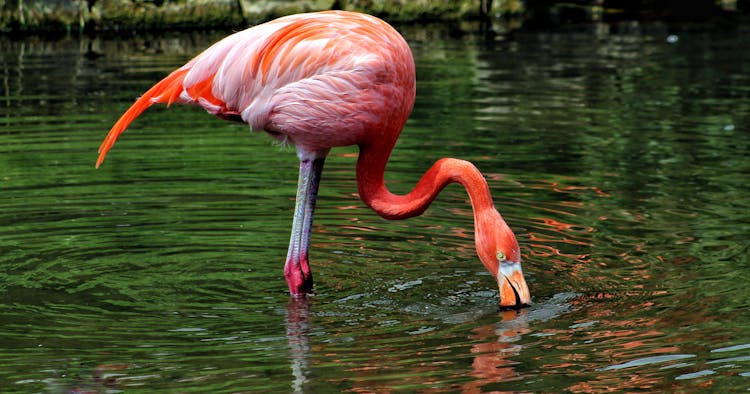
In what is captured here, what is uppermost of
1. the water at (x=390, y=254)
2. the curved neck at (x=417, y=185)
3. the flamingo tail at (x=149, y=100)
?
the flamingo tail at (x=149, y=100)

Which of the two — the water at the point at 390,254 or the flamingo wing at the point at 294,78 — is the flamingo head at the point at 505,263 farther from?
the flamingo wing at the point at 294,78

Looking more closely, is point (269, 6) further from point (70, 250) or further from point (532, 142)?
point (70, 250)

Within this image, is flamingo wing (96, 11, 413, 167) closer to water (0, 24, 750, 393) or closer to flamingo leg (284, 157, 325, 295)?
flamingo leg (284, 157, 325, 295)

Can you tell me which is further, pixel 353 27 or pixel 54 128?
pixel 54 128

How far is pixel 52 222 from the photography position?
6.88 m

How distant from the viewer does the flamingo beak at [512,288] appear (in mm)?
5180

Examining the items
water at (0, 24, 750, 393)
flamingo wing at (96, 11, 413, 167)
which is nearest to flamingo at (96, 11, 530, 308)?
flamingo wing at (96, 11, 413, 167)

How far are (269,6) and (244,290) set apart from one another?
12.3 meters

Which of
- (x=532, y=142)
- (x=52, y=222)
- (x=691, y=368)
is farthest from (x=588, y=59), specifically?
(x=691, y=368)

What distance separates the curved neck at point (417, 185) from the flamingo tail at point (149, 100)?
969 millimetres

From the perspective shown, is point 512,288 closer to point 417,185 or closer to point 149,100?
point 417,185

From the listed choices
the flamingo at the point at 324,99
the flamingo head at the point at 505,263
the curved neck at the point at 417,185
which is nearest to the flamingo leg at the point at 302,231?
the flamingo at the point at 324,99

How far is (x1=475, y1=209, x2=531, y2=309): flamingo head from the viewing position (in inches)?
204

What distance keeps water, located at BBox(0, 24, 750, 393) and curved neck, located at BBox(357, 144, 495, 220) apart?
0.36m
